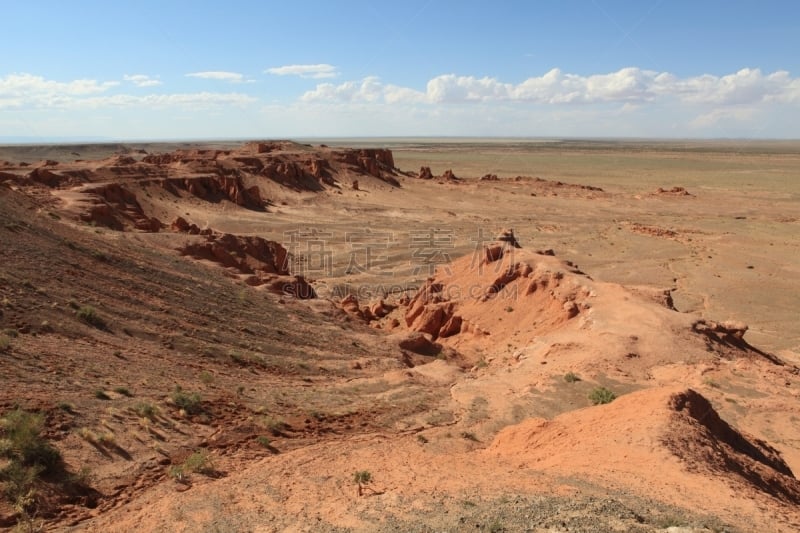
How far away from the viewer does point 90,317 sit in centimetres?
1255

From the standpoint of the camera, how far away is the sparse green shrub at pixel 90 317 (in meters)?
12.4

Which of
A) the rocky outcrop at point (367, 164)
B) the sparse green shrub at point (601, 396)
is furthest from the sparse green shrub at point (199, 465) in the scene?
the rocky outcrop at point (367, 164)

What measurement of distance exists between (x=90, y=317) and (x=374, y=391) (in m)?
6.50

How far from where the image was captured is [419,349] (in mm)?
17625

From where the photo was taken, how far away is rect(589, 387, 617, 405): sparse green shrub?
12508 millimetres

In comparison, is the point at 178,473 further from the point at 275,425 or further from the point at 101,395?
the point at 101,395

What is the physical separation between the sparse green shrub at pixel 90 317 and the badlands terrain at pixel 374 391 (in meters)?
0.08

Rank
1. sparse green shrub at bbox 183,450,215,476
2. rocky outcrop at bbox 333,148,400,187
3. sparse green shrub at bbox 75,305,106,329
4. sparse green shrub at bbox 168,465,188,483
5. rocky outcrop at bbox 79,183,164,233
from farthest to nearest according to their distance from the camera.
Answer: rocky outcrop at bbox 333,148,400,187 < rocky outcrop at bbox 79,183,164,233 < sparse green shrub at bbox 75,305,106,329 < sparse green shrub at bbox 183,450,215,476 < sparse green shrub at bbox 168,465,188,483

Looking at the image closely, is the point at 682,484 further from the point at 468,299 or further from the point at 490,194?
the point at 490,194

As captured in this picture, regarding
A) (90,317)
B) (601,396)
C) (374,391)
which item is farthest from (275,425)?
(601,396)

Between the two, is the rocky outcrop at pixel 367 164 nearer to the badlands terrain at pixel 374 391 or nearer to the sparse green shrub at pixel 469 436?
the badlands terrain at pixel 374 391

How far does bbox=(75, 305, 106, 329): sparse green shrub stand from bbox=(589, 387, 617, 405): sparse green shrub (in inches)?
431

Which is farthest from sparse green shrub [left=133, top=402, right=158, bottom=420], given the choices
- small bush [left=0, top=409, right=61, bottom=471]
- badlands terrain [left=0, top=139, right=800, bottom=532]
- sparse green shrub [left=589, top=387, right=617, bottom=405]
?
sparse green shrub [left=589, top=387, right=617, bottom=405]

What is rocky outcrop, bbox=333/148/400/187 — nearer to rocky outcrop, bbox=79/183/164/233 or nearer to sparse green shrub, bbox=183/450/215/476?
rocky outcrop, bbox=79/183/164/233
